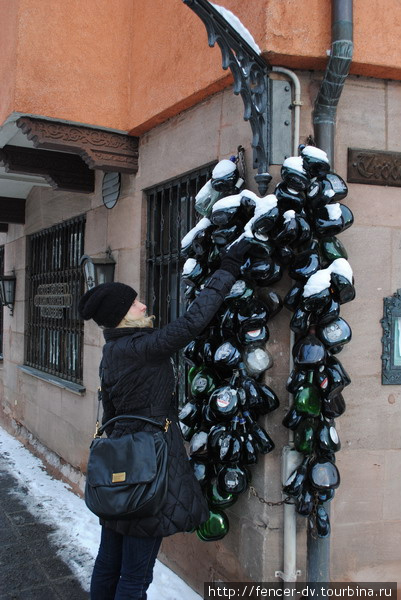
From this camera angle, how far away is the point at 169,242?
13.5ft

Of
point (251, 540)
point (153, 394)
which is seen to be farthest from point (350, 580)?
point (153, 394)

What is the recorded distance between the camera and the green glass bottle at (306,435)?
2.84 m

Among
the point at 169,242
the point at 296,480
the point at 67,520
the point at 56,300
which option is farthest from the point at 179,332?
the point at 56,300

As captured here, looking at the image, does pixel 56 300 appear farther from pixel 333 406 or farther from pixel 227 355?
pixel 333 406

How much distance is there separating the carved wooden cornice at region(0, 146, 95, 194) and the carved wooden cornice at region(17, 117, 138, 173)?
844 millimetres

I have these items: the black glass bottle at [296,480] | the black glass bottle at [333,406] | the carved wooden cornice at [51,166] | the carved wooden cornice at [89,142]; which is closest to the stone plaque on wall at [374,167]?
the black glass bottle at [333,406]

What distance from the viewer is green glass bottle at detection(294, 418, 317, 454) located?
284cm

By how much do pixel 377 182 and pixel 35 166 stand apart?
335 cm

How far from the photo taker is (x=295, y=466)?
2.98 m


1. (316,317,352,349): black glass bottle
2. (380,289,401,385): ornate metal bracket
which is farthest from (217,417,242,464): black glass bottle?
(380,289,401,385): ornate metal bracket

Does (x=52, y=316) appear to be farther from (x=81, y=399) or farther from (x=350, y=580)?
(x=350, y=580)

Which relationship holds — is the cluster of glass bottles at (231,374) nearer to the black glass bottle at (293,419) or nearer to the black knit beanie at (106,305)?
the black glass bottle at (293,419)

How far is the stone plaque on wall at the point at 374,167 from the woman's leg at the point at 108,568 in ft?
7.48

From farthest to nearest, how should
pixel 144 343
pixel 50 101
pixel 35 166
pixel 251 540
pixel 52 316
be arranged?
pixel 52 316, pixel 35 166, pixel 50 101, pixel 251 540, pixel 144 343
